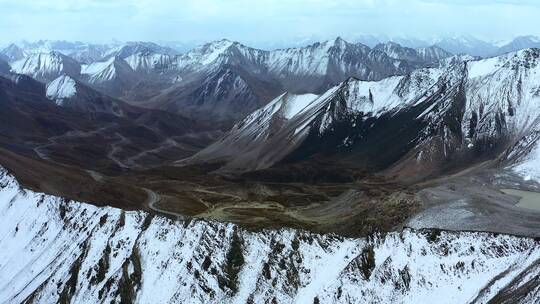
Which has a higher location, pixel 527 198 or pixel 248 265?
pixel 248 265

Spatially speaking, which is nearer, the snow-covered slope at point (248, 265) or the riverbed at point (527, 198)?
the snow-covered slope at point (248, 265)

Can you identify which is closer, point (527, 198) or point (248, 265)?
point (248, 265)

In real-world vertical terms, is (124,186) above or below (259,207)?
below

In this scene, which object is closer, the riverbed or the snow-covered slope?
the snow-covered slope

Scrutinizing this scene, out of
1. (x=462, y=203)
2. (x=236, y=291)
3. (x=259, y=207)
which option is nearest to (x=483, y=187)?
(x=462, y=203)

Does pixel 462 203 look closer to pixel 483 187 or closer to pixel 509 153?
pixel 483 187

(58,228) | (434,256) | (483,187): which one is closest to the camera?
(434,256)

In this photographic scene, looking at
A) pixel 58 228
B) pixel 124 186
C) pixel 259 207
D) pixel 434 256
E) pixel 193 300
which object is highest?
pixel 434 256

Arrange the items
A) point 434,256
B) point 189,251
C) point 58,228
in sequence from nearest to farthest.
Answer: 1. point 434,256
2. point 189,251
3. point 58,228
